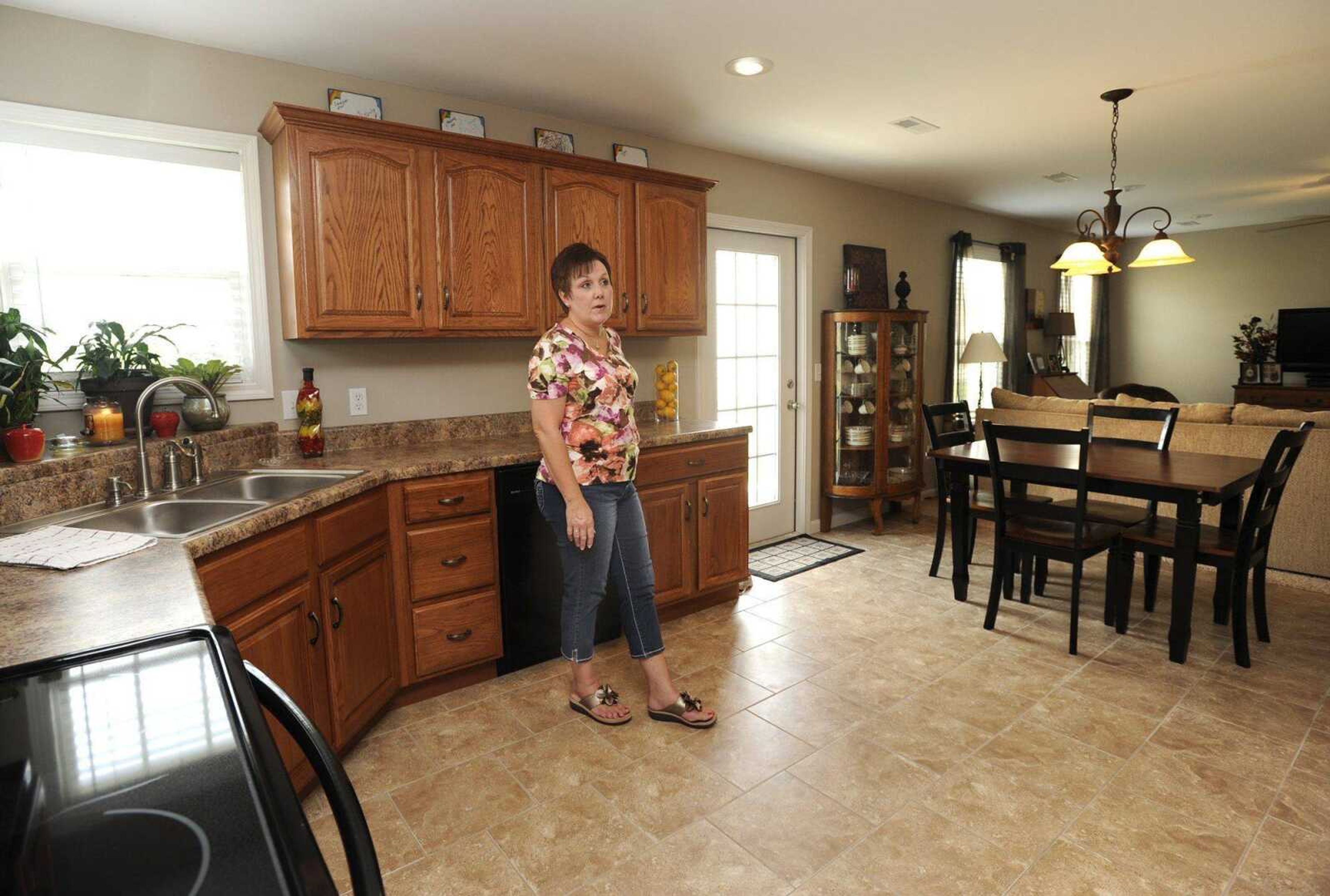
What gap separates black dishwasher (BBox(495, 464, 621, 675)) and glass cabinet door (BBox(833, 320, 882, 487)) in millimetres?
2707

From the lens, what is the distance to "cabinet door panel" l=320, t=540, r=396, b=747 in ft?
7.42

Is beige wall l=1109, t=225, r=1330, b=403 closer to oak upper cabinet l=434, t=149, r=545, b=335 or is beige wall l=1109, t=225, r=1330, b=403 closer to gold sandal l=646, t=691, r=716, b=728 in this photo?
oak upper cabinet l=434, t=149, r=545, b=335

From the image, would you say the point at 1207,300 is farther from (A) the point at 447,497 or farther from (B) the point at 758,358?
(A) the point at 447,497

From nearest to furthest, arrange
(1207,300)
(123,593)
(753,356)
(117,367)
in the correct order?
(123,593), (117,367), (753,356), (1207,300)

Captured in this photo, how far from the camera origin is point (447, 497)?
271cm

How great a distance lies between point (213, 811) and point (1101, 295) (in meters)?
9.58

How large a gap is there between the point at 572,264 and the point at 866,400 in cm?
327

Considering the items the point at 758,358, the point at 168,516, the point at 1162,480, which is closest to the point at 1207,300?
the point at 758,358

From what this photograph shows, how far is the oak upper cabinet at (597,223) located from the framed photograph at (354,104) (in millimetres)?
722

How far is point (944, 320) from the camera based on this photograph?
6.20 meters

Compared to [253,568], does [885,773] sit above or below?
below

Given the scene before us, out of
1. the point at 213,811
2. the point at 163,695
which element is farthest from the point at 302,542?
the point at 213,811

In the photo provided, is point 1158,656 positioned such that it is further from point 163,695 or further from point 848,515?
point 163,695

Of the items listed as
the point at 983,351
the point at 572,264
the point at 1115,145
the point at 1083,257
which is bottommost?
the point at 983,351
